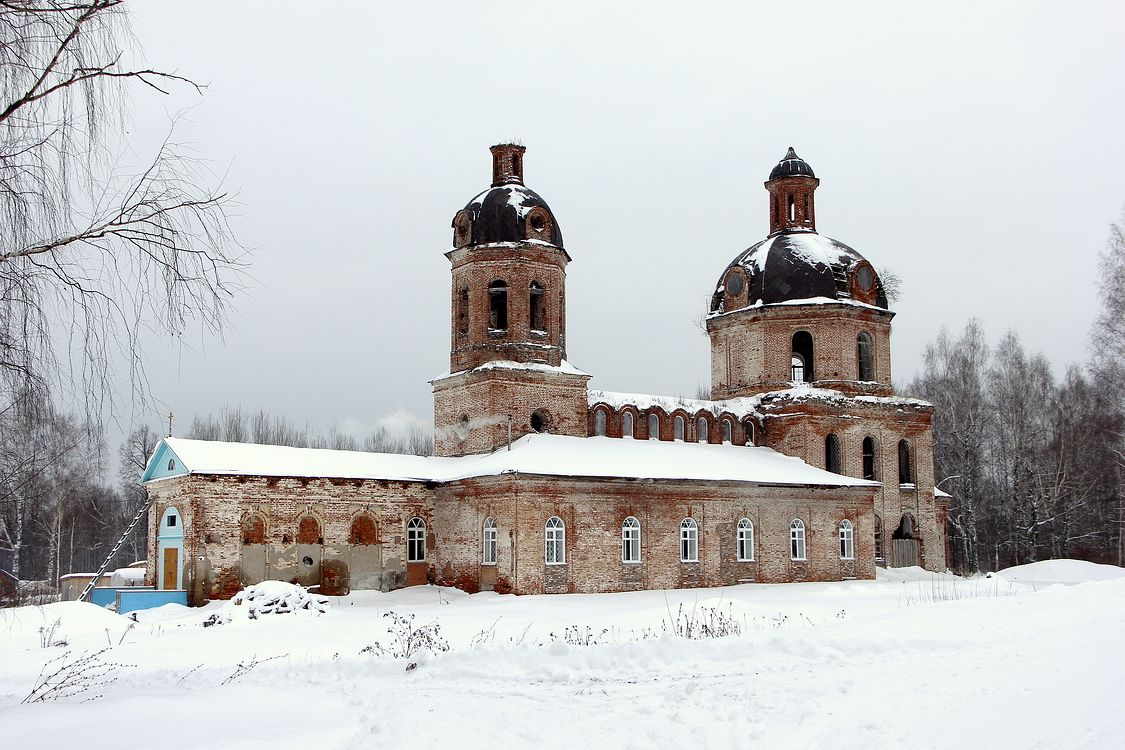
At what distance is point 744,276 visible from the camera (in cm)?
3381

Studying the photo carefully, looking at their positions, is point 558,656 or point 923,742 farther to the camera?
point 558,656

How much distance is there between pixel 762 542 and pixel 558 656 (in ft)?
60.3

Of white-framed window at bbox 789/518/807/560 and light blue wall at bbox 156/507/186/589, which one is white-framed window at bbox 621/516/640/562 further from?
light blue wall at bbox 156/507/186/589

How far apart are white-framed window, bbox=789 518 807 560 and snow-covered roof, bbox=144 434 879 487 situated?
3.91 feet

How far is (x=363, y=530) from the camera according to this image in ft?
82.7

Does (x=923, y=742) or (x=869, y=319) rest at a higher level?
(x=869, y=319)

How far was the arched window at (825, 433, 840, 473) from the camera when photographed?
3200cm

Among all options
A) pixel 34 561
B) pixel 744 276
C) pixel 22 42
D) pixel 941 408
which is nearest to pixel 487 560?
pixel 744 276

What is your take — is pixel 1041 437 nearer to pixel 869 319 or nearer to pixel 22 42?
pixel 869 319

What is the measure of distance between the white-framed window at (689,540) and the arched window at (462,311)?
767 cm

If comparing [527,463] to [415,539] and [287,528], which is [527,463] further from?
[287,528]

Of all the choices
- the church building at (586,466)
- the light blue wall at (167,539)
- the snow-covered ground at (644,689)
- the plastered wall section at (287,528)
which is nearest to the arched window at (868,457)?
the church building at (586,466)

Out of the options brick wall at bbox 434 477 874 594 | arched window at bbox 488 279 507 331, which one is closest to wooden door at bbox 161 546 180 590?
brick wall at bbox 434 477 874 594

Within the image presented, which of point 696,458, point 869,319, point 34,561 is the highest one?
point 869,319
